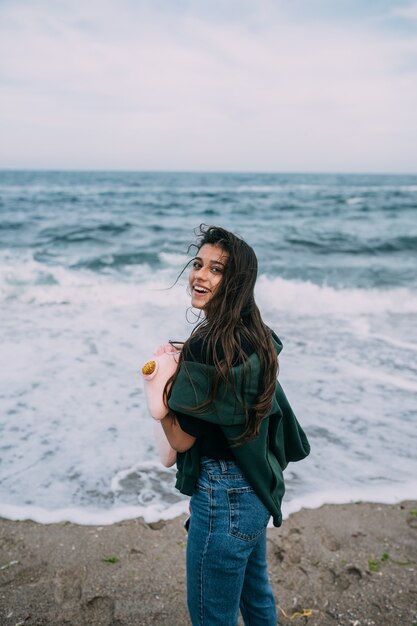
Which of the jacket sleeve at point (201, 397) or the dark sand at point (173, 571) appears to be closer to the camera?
the jacket sleeve at point (201, 397)

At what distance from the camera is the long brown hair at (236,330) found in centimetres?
180

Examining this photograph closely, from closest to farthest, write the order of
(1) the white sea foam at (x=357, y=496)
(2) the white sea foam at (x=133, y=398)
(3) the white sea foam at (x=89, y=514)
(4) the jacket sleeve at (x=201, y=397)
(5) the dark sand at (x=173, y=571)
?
(4) the jacket sleeve at (x=201, y=397) → (5) the dark sand at (x=173, y=571) → (3) the white sea foam at (x=89, y=514) → (1) the white sea foam at (x=357, y=496) → (2) the white sea foam at (x=133, y=398)

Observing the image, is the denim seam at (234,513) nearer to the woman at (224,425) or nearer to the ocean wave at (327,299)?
the woman at (224,425)

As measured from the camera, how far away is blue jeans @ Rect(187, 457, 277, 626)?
1896 millimetres

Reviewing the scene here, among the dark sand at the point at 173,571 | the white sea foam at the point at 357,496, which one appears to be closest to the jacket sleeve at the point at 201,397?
the dark sand at the point at 173,571

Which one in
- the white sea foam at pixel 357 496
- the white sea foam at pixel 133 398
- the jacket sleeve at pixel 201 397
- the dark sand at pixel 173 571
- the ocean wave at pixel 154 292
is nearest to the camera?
the jacket sleeve at pixel 201 397

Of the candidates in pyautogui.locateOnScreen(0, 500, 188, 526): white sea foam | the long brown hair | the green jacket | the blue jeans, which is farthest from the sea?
the blue jeans

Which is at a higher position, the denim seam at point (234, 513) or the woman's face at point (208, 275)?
the woman's face at point (208, 275)

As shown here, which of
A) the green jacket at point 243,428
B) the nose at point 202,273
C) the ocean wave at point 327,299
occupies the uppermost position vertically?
the nose at point 202,273

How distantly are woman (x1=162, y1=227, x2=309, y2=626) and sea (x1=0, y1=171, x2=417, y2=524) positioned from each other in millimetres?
181

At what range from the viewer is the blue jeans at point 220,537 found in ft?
6.22

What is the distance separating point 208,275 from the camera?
6.49 ft

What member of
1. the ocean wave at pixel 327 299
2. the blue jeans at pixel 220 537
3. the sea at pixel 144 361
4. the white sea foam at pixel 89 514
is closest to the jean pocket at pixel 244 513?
the blue jeans at pixel 220 537

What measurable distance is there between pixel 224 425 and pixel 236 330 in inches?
13.8
